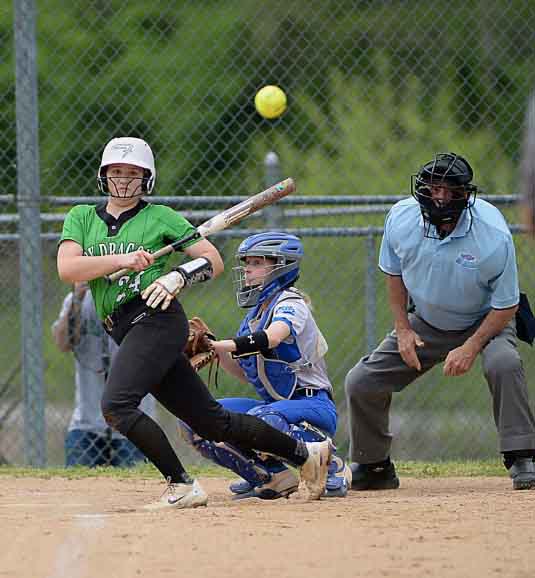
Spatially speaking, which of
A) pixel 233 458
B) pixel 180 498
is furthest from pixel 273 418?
pixel 180 498

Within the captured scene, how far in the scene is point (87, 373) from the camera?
7.52 m

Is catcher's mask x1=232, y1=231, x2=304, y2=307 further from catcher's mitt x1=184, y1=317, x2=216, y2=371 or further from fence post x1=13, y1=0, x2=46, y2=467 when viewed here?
fence post x1=13, y1=0, x2=46, y2=467

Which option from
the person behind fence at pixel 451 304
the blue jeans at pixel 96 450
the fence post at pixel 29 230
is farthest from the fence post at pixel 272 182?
the blue jeans at pixel 96 450

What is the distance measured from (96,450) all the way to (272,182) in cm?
203

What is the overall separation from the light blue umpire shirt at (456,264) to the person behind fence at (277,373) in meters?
0.60

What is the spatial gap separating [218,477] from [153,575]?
321 cm

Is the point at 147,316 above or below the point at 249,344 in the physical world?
→ above

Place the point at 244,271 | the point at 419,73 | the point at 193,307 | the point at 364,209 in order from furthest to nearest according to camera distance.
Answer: the point at 419,73 < the point at 193,307 < the point at 364,209 < the point at 244,271

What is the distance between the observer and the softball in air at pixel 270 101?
7.62 meters

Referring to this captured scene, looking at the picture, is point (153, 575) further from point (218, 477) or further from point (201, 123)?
point (201, 123)

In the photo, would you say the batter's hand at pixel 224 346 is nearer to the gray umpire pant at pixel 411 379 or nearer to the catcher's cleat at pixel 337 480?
the catcher's cleat at pixel 337 480

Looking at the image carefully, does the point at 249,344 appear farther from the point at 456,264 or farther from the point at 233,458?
the point at 456,264

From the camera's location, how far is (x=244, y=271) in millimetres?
5648

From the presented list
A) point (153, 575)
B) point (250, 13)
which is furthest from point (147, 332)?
point (250, 13)
